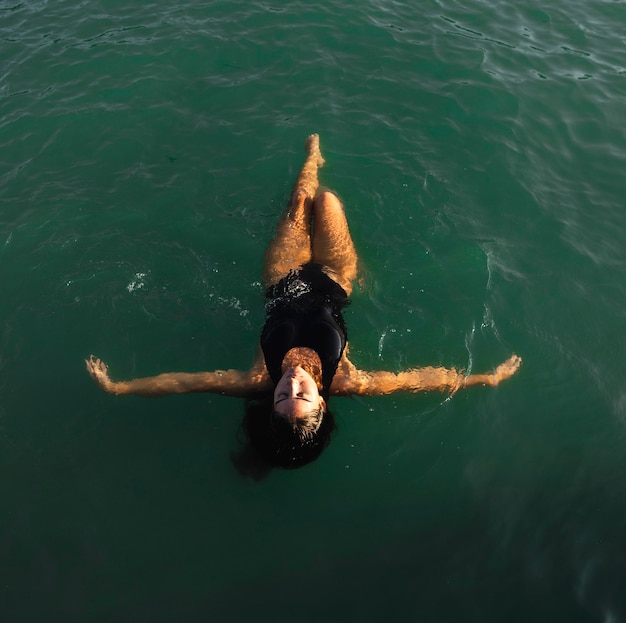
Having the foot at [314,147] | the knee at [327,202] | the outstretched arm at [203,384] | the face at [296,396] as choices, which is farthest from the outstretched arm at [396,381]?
the foot at [314,147]

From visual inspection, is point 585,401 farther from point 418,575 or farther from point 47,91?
point 47,91

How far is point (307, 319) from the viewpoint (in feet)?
24.8

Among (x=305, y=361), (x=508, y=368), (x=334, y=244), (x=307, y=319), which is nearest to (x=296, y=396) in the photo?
(x=305, y=361)

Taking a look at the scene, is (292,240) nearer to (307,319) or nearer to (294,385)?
(307,319)

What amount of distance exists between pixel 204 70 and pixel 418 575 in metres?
12.6

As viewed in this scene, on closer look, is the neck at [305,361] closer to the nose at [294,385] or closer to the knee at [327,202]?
the nose at [294,385]

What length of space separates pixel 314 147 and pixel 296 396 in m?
6.92

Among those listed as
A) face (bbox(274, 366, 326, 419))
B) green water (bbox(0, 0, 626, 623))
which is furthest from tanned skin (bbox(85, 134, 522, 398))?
face (bbox(274, 366, 326, 419))

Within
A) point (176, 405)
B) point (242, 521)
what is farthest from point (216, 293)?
point (242, 521)

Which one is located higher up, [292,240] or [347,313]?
[292,240]

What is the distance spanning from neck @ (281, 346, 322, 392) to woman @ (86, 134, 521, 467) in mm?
14

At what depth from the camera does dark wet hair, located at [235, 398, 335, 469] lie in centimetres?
593

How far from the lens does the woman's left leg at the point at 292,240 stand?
8695mm

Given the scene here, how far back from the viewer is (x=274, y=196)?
34.5 feet
